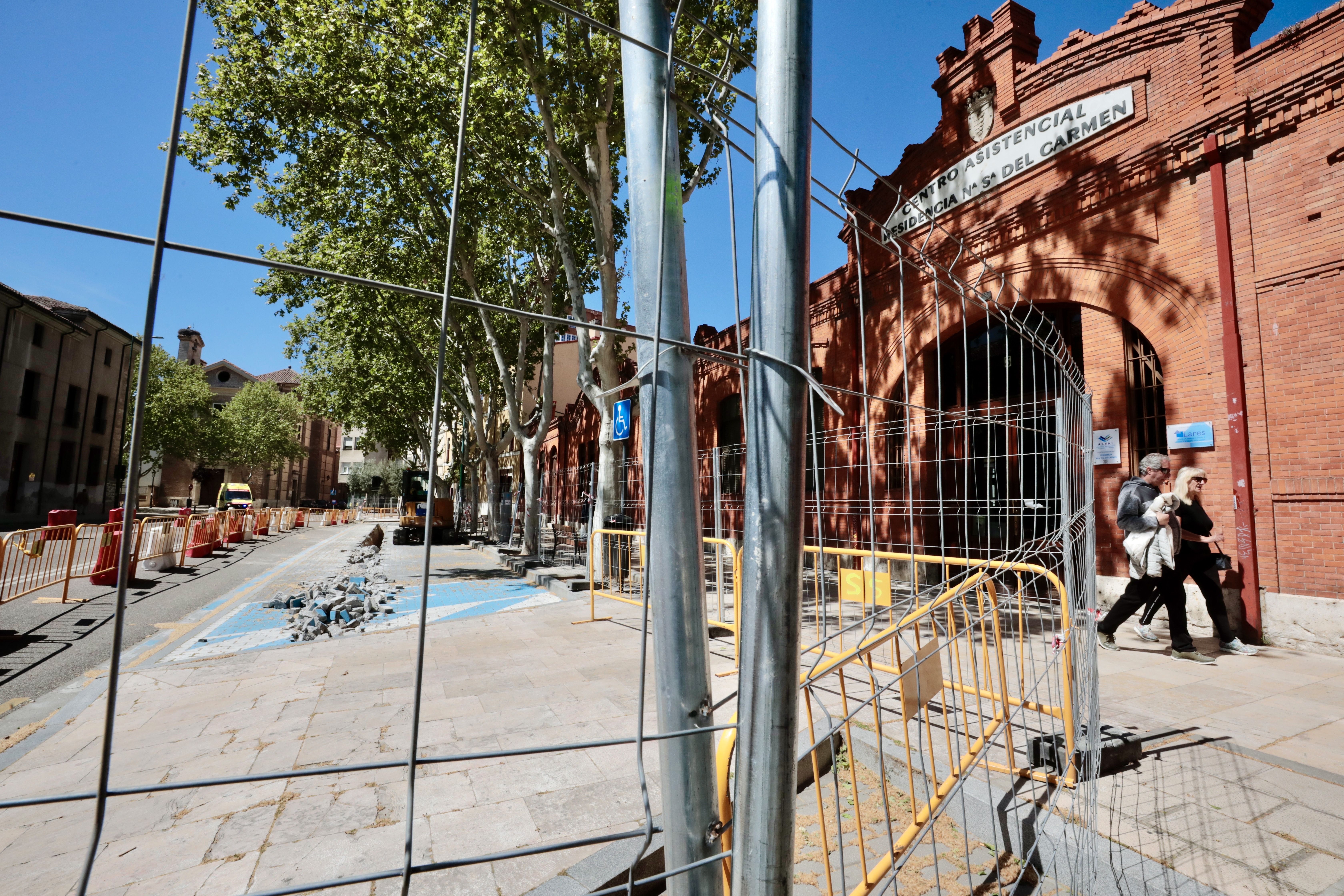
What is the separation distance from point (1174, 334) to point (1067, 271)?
1.61 m

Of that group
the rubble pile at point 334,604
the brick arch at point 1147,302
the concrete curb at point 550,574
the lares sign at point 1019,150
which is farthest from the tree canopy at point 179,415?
the brick arch at point 1147,302

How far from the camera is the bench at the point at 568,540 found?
13688mm

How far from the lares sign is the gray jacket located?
12.4ft

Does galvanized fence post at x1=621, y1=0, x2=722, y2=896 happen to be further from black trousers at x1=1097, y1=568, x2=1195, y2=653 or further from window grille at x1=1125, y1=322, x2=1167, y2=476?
window grille at x1=1125, y1=322, x2=1167, y2=476

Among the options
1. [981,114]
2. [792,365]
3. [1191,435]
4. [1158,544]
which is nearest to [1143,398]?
[1191,435]

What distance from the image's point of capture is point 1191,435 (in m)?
7.21

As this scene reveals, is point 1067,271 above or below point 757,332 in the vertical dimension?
above

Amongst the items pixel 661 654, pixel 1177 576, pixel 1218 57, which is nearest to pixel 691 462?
pixel 661 654

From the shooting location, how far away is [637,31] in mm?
1608

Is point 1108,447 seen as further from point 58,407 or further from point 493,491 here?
point 58,407

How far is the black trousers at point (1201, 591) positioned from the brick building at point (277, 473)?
35.4 meters

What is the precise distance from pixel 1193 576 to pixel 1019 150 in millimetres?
6407

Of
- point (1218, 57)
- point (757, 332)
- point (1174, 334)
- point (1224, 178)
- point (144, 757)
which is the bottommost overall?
point (144, 757)

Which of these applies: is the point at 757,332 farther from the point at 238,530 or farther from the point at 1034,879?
the point at 238,530
